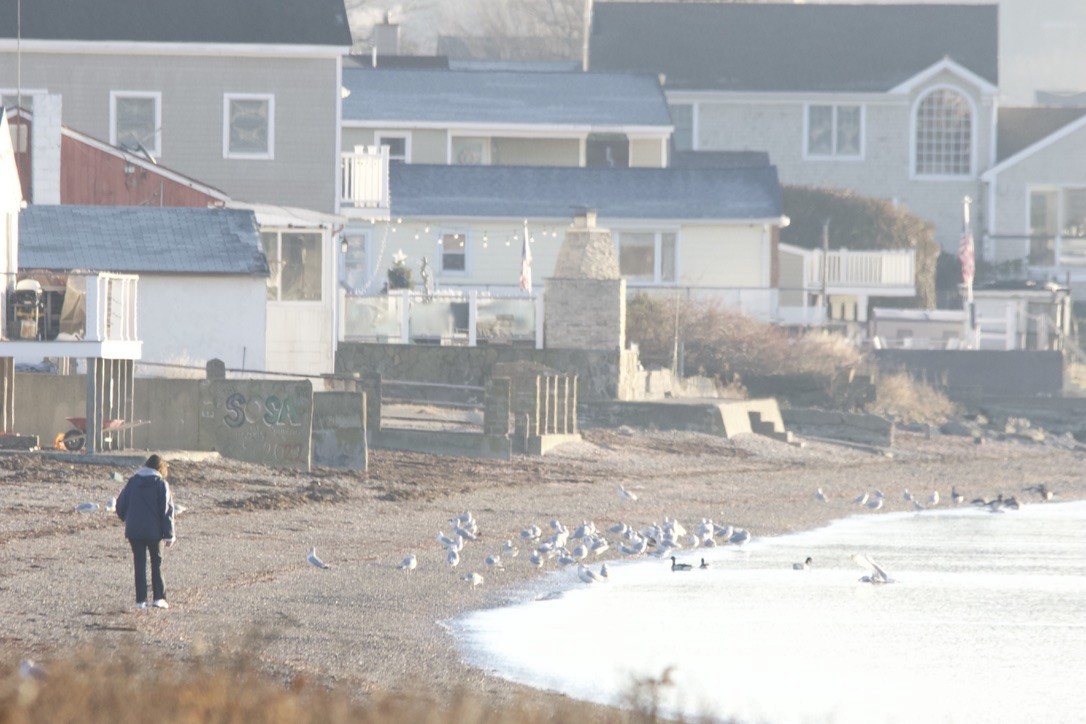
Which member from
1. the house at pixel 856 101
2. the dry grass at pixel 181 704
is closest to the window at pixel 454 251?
the house at pixel 856 101

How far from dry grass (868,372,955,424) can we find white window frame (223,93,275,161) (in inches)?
489

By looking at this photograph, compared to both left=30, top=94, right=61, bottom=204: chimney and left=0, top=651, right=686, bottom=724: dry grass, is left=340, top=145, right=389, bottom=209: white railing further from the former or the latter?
left=0, top=651, right=686, bottom=724: dry grass

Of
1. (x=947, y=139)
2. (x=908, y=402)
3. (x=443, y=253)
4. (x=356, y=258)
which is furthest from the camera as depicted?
(x=947, y=139)

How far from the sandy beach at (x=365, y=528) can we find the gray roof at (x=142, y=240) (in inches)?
171

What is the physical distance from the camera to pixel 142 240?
3138 cm

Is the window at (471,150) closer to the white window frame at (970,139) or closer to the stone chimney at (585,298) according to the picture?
the white window frame at (970,139)

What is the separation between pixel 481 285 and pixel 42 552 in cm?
2699

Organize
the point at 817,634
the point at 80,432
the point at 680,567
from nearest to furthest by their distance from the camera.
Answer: the point at 817,634
the point at 680,567
the point at 80,432

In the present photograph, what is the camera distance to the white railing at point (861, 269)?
2020 inches

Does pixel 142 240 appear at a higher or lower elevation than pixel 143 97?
lower

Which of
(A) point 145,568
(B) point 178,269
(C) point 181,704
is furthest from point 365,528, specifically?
(C) point 181,704

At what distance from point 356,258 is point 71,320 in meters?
20.2

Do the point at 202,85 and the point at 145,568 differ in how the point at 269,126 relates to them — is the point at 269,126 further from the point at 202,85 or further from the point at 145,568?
the point at 145,568

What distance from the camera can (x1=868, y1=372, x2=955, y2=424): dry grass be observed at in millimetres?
41875
